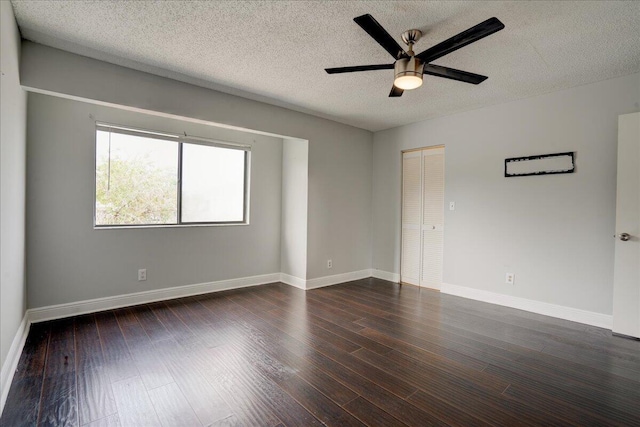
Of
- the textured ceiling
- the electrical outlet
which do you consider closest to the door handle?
the electrical outlet

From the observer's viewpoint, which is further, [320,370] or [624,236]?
[624,236]

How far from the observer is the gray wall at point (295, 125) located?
261 cm

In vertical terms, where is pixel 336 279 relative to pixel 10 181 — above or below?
below

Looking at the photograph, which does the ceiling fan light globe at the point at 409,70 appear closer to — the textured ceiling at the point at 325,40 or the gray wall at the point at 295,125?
the textured ceiling at the point at 325,40

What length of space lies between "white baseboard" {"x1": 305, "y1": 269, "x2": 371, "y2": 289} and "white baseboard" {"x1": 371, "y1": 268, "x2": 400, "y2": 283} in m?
0.11

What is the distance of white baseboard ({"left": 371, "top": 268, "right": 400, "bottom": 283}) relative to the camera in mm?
4950

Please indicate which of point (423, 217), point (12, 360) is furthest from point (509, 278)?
point (12, 360)

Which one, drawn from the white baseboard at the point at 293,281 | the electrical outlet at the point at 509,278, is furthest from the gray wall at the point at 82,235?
Answer: the electrical outlet at the point at 509,278

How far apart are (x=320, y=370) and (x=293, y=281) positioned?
97.9 inches

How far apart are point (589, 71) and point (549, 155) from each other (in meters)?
0.87

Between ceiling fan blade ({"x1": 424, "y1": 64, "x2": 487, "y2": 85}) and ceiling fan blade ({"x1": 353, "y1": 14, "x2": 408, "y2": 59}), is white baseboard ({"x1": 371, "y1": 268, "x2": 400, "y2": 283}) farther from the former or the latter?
ceiling fan blade ({"x1": 353, "y1": 14, "x2": 408, "y2": 59})

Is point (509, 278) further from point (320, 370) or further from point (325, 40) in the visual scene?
point (325, 40)

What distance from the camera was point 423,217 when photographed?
4.65 m

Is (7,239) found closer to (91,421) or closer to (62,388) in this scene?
(62,388)
